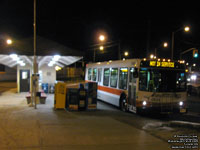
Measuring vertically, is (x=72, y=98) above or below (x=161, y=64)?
below

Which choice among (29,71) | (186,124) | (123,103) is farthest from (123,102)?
(29,71)

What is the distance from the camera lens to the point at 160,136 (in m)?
7.33

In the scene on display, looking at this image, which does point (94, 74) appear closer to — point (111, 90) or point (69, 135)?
point (111, 90)

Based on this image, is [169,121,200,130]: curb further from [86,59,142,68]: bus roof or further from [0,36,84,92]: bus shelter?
[0,36,84,92]: bus shelter

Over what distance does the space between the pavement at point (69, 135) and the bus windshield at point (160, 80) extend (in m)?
2.65

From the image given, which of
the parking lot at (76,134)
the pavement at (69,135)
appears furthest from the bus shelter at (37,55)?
the pavement at (69,135)

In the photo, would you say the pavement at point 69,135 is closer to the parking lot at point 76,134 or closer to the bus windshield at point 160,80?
the parking lot at point 76,134

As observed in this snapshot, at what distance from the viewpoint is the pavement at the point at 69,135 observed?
20.1ft

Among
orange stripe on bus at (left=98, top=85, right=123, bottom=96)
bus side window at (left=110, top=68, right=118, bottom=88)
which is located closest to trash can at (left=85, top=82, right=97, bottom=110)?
orange stripe on bus at (left=98, top=85, right=123, bottom=96)

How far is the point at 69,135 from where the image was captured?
23.3ft

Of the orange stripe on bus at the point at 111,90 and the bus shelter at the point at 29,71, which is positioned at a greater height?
the bus shelter at the point at 29,71

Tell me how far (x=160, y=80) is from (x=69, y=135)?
5.66 metres

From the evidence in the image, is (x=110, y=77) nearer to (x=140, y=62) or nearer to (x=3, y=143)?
(x=140, y=62)

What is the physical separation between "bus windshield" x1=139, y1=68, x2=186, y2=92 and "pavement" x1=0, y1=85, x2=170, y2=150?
8.70ft
